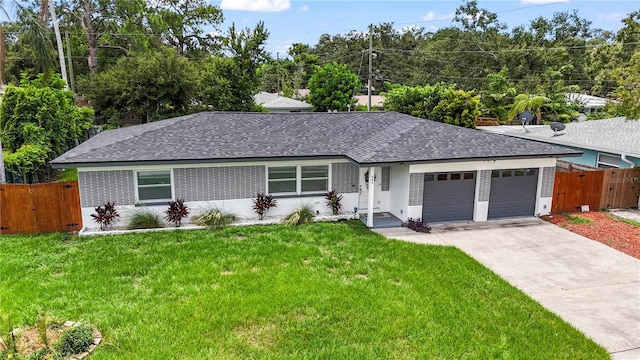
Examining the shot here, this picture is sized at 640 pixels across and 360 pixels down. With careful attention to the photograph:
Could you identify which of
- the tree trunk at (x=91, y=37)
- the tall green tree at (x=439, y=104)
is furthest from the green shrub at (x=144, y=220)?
the tree trunk at (x=91, y=37)

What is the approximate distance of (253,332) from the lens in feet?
24.6

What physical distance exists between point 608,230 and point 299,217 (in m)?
10.3

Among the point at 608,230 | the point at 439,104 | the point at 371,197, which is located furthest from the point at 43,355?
the point at 439,104

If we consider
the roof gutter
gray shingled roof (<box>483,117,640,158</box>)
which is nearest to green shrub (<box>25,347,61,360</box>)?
gray shingled roof (<box>483,117,640,158</box>)

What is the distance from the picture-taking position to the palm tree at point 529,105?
30953 mm

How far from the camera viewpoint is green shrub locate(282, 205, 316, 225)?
13.9 m

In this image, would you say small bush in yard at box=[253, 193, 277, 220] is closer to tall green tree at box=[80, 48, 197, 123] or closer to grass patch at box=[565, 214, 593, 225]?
grass patch at box=[565, 214, 593, 225]

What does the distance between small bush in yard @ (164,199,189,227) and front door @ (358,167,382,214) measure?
20.3 ft

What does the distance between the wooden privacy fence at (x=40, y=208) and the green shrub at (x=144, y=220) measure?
165 cm

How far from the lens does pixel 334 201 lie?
14500mm

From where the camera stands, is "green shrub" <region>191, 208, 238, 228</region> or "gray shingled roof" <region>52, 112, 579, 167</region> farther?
"green shrub" <region>191, 208, 238, 228</region>

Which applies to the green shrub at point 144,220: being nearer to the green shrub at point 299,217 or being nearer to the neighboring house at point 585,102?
the green shrub at point 299,217

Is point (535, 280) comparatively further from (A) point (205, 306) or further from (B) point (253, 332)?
(A) point (205, 306)

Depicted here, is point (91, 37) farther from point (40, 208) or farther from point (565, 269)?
point (565, 269)
